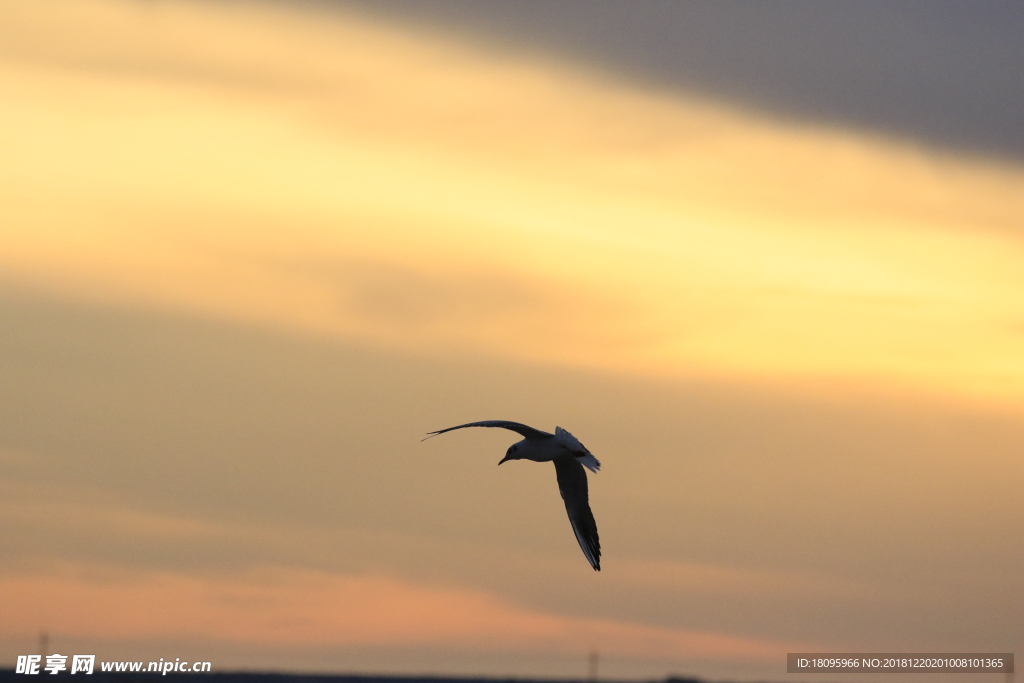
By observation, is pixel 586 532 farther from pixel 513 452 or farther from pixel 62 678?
pixel 62 678

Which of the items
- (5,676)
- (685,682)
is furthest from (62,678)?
(685,682)

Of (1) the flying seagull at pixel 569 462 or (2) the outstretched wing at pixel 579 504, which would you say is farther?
(2) the outstretched wing at pixel 579 504

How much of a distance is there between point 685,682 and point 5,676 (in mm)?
42752

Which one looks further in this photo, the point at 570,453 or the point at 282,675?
the point at 282,675

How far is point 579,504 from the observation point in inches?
2518

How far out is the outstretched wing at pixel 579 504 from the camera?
63.3 metres

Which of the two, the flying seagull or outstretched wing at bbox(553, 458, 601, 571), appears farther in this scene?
outstretched wing at bbox(553, 458, 601, 571)

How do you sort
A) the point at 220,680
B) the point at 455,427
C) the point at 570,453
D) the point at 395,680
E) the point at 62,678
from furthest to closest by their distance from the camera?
1. the point at 395,680
2. the point at 220,680
3. the point at 62,678
4. the point at 570,453
5. the point at 455,427

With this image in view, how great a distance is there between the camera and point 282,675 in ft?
424

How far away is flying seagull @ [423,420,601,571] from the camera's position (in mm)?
59844

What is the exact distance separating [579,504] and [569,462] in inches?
72.3

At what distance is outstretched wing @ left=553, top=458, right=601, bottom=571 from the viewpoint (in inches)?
2493

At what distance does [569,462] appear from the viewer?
6294 cm

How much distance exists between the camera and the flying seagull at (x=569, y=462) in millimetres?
59844
